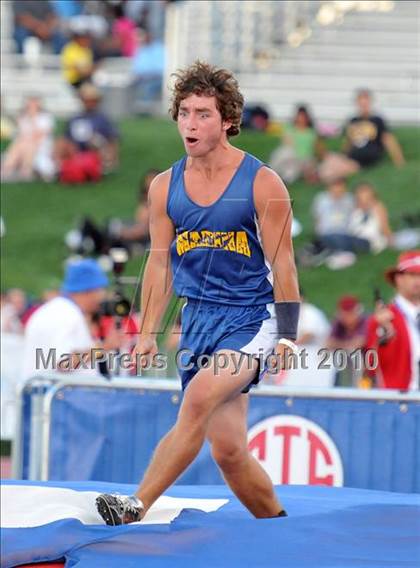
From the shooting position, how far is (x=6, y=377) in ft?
30.7

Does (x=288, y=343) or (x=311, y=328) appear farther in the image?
(x=311, y=328)

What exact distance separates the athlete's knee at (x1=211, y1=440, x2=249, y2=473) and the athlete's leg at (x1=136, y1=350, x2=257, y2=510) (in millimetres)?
107

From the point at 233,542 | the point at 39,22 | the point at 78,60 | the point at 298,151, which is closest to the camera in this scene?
the point at 233,542

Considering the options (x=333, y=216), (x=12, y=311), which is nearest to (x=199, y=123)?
(x=12, y=311)

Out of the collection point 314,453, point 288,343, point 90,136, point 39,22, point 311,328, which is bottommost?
point 314,453

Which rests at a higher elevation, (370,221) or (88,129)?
(88,129)

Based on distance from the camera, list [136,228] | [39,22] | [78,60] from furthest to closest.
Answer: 1. [39,22]
2. [78,60]
3. [136,228]

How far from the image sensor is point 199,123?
5.38m

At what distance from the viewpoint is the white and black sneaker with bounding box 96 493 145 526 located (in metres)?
5.42

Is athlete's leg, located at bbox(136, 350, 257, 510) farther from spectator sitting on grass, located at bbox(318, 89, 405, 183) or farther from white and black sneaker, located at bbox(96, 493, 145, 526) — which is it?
spectator sitting on grass, located at bbox(318, 89, 405, 183)

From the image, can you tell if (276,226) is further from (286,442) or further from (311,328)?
(311,328)

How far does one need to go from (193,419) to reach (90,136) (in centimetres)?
1149

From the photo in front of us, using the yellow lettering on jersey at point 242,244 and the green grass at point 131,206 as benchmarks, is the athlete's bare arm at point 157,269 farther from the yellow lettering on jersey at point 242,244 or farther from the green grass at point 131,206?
the green grass at point 131,206

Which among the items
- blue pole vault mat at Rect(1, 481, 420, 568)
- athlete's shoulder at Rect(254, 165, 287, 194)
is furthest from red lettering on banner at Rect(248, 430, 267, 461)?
athlete's shoulder at Rect(254, 165, 287, 194)
